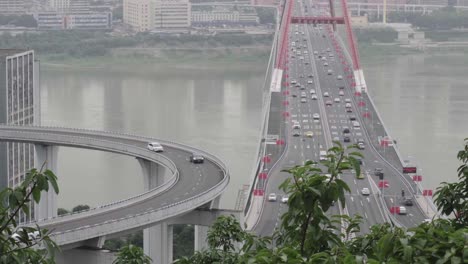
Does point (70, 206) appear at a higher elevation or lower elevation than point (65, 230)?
lower

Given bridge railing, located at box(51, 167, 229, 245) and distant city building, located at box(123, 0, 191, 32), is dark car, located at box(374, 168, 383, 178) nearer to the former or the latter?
bridge railing, located at box(51, 167, 229, 245)

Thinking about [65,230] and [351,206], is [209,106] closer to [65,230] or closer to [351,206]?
[351,206]

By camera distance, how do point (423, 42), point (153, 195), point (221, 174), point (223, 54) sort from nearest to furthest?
point (153, 195)
point (221, 174)
point (223, 54)
point (423, 42)

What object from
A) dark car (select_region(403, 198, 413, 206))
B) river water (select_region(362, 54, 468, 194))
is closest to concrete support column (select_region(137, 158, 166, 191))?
dark car (select_region(403, 198, 413, 206))

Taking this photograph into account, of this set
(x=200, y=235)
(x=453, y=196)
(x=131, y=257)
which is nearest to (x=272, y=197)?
(x=200, y=235)

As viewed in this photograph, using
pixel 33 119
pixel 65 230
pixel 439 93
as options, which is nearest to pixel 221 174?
pixel 65 230

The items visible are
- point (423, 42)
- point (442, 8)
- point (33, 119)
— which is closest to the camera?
point (33, 119)


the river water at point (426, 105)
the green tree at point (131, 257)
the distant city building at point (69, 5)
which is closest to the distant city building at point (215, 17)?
the distant city building at point (69, 5)

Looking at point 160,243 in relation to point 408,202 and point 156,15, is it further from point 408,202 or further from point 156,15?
point 156,15
